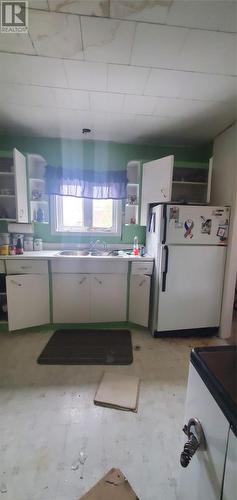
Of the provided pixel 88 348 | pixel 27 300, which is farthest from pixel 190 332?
pixel 27 300

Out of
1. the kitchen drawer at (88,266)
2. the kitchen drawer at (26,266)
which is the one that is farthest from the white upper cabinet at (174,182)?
the kitchen drawer at (26,266)

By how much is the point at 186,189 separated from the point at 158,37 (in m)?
1.85

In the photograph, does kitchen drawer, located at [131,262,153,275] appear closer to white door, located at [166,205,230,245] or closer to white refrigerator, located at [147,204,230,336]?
white refrigerator, located at [147,204,230,336]

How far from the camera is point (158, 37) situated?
1.26 m

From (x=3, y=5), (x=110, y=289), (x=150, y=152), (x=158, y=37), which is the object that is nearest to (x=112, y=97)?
(x=158, y=37)

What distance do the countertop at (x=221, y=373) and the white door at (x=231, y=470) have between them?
39 millimetres

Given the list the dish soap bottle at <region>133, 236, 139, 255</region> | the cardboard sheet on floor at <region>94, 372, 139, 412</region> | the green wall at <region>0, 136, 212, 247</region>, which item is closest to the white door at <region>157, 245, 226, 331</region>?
the dish soap bottle at <region>133, 236, 139, 255</region>

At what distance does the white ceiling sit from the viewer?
114cm

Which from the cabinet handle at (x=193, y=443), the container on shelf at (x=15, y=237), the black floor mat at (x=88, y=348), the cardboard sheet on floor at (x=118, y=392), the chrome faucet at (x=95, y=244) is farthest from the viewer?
the chrome faucet at (x=95, y=244)

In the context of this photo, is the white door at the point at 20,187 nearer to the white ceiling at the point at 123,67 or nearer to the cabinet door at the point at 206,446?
the white ceiling at the point at 123,67

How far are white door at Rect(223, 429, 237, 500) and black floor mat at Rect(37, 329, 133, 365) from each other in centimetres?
154

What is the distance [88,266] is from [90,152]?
1509 mm

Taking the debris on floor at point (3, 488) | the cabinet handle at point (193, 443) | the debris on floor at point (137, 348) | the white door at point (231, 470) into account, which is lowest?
the debris on floor at point (3, 488)

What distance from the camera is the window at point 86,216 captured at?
297 cm
